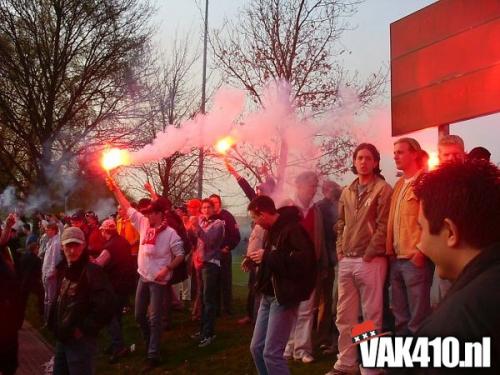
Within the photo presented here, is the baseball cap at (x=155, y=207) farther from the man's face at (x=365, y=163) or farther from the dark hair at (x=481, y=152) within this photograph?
the dark hair at (x=481, y=152)

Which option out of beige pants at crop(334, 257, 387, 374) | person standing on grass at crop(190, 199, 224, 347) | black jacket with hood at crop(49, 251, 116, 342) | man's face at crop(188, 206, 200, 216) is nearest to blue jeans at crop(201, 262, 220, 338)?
person standing on grass at crop(190, 199, 224, 347)

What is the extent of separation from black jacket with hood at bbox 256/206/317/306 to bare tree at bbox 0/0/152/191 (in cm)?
1606

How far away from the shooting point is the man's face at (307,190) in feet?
24.2

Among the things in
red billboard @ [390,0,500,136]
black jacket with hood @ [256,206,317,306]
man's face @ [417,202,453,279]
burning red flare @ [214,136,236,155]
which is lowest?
black jacket with hood @ [256,206,317,306]

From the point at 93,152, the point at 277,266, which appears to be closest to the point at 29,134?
the point at 93,152

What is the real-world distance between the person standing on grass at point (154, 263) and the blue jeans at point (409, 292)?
323 cm

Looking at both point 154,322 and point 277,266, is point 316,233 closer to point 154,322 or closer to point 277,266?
point 277,266

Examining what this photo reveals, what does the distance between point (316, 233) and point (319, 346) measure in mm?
1632

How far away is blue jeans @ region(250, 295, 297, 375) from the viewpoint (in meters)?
5.77

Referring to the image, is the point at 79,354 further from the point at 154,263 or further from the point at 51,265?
the point at 51,265

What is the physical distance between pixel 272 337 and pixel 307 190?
7.11 ft

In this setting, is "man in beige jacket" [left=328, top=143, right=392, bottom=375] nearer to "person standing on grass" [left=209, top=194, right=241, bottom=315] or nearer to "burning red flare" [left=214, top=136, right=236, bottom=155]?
"burning red flare" [left=214, top=136, right=236, bottom=155]

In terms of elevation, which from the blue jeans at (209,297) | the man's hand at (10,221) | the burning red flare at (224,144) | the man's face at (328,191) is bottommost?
the blue jeans at (209,297)

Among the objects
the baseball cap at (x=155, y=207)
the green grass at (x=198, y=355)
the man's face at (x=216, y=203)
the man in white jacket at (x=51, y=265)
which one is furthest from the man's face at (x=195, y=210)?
the baseball cap at (x=155, y=207)
